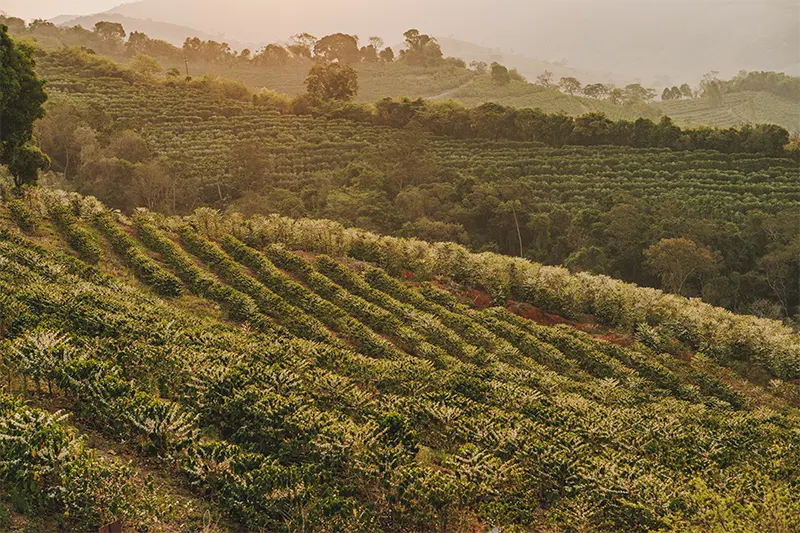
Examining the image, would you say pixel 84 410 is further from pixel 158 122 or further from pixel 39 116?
pixel 158 122

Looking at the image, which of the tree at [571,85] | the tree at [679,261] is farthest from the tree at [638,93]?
the tree at [679,261]

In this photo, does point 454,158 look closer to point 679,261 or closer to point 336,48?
point 679,261

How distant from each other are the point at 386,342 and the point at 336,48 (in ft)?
373

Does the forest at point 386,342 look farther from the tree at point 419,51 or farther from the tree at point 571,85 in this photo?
the tree at point 419,51

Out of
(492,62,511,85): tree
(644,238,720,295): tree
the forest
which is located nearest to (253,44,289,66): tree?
(492,62,511,85): tree

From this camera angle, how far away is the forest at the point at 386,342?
7801mm

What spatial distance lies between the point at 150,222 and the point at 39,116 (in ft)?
24.2

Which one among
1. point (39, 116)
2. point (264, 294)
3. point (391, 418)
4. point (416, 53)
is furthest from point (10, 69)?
point (416, 53)

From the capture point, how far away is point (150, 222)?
79.6ft

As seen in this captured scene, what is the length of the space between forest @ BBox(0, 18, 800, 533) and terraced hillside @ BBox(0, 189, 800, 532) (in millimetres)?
62

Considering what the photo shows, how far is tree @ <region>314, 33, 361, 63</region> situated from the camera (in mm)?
117500

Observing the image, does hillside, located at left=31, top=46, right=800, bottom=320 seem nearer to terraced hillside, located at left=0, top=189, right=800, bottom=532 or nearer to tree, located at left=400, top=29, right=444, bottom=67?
terraced hillside, located at left=0, top=189, right=800, bottom=532

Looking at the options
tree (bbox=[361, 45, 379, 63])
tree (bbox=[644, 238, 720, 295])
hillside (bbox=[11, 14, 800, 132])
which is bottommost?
tree (bbox=[644, 238, 720, 295])

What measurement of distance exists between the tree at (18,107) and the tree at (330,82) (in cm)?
4585
